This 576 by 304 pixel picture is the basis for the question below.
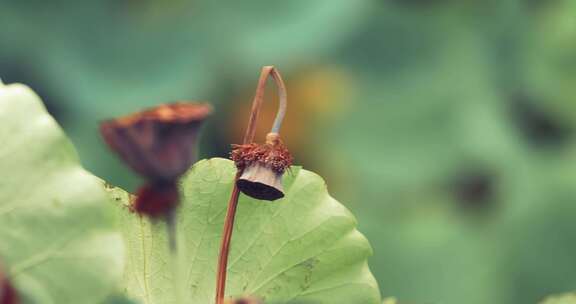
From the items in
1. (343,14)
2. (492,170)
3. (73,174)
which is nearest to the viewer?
(73,174)

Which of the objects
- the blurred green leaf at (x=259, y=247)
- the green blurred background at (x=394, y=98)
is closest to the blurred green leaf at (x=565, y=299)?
the blurred green leaf at (x=259, y=247)

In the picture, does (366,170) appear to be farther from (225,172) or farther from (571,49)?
(225,172)

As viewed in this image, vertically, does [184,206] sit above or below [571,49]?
above

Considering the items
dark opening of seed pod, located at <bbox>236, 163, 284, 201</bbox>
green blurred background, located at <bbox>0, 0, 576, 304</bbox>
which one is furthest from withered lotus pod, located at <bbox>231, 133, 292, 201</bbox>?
green blurred background, located at <bbox>0, 0, 576, 304</bbox>

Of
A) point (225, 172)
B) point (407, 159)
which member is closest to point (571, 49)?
point (407, 159)

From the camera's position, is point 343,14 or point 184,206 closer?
point 184,206

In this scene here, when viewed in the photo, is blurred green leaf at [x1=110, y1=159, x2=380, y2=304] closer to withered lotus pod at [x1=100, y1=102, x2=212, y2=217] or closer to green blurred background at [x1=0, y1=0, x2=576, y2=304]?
withered lotus pod at [x1=100, y1=102, x2=212, y2=217]

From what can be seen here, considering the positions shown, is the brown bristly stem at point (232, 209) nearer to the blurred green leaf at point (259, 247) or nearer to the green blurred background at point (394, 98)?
the blurred green leaf at point (259, 247)

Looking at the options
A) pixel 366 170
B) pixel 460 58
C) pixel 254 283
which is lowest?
pixel 366 170
